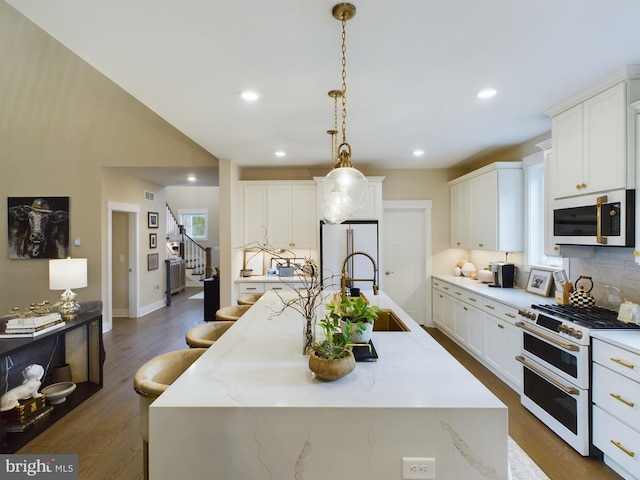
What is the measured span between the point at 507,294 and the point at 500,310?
359 mm

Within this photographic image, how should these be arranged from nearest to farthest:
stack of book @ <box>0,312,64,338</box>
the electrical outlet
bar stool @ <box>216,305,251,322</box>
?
1. the electrical outlet
2. stack of book @ <box>0,312,64,338</box>
3. bar stool @ <box>216,305,251,322</box>

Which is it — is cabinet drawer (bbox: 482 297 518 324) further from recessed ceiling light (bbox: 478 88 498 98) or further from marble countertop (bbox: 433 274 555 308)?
recessed ceiling light (bbox: 478 88 498 98)

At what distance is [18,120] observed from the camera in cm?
503

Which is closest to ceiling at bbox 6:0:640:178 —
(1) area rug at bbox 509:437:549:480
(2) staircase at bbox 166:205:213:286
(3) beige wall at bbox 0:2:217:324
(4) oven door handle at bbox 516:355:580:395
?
(4) oven door handle at bbox 516:355:580:395

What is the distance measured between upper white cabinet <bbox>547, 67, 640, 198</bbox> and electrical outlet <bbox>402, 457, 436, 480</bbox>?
7.67ft

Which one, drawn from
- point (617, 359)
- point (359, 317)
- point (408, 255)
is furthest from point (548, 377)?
point (408, 255)

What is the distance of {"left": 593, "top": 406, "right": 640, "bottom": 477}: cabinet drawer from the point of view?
187 centimetres

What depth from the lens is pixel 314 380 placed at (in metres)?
1.40

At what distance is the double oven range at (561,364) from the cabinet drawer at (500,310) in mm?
275

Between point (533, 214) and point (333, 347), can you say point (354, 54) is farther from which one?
point (533, 214)

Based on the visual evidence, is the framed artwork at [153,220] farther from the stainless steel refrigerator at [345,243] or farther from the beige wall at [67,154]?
the stainless steel refrigerator at [345,243]

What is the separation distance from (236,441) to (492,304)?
Answer: 10.4 feet

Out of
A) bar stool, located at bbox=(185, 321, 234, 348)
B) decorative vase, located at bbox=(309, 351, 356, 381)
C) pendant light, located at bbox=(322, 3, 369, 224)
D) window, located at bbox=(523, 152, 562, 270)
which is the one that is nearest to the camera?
decorative vase, located at bbox=(309, 351, 356, 381)

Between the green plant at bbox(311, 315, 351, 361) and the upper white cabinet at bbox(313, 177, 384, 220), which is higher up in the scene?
the upper white cabinet at bbox(313, 177, 384, 220)
